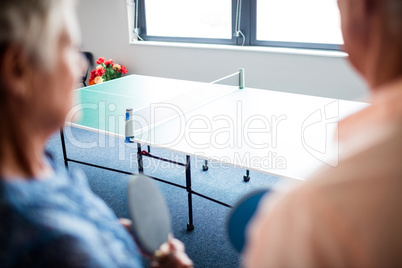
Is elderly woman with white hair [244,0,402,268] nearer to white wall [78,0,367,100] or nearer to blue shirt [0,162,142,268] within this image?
blue shirt [0,162,142,268]

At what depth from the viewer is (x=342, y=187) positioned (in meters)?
0.44

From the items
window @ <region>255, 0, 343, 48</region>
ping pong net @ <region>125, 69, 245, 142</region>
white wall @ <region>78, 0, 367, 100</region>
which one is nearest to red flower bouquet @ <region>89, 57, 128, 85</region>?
white wall @ <region>78, 0, 367, 100</region>

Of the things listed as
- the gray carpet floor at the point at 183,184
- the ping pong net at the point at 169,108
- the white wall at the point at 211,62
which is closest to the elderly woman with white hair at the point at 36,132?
the ping pong net at the point at 169,108

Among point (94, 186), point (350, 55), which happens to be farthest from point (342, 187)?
point (94, 186)

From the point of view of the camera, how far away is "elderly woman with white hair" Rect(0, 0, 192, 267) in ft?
2.14

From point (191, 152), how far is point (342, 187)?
1.88m

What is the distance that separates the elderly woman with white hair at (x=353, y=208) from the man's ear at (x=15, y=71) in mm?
460

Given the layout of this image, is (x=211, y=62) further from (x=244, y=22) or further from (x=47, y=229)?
(x=47, y=229)

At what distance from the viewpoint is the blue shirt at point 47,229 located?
0.68 meters

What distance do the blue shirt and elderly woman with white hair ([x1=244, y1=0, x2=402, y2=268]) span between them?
14.4 inches

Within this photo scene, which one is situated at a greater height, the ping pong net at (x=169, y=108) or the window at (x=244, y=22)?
the window at (x=244, y=22)

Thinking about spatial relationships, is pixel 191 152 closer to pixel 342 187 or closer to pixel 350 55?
pixel 350 55

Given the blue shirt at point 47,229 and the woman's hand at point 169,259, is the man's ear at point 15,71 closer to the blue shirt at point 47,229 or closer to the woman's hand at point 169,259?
the blue shirt at point 47,229

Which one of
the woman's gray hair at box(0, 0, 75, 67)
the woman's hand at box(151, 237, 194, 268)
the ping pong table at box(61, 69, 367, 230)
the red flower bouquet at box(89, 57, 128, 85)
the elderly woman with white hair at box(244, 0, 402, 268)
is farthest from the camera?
the red flower bouquet at box(89, 57, 128, 85)
